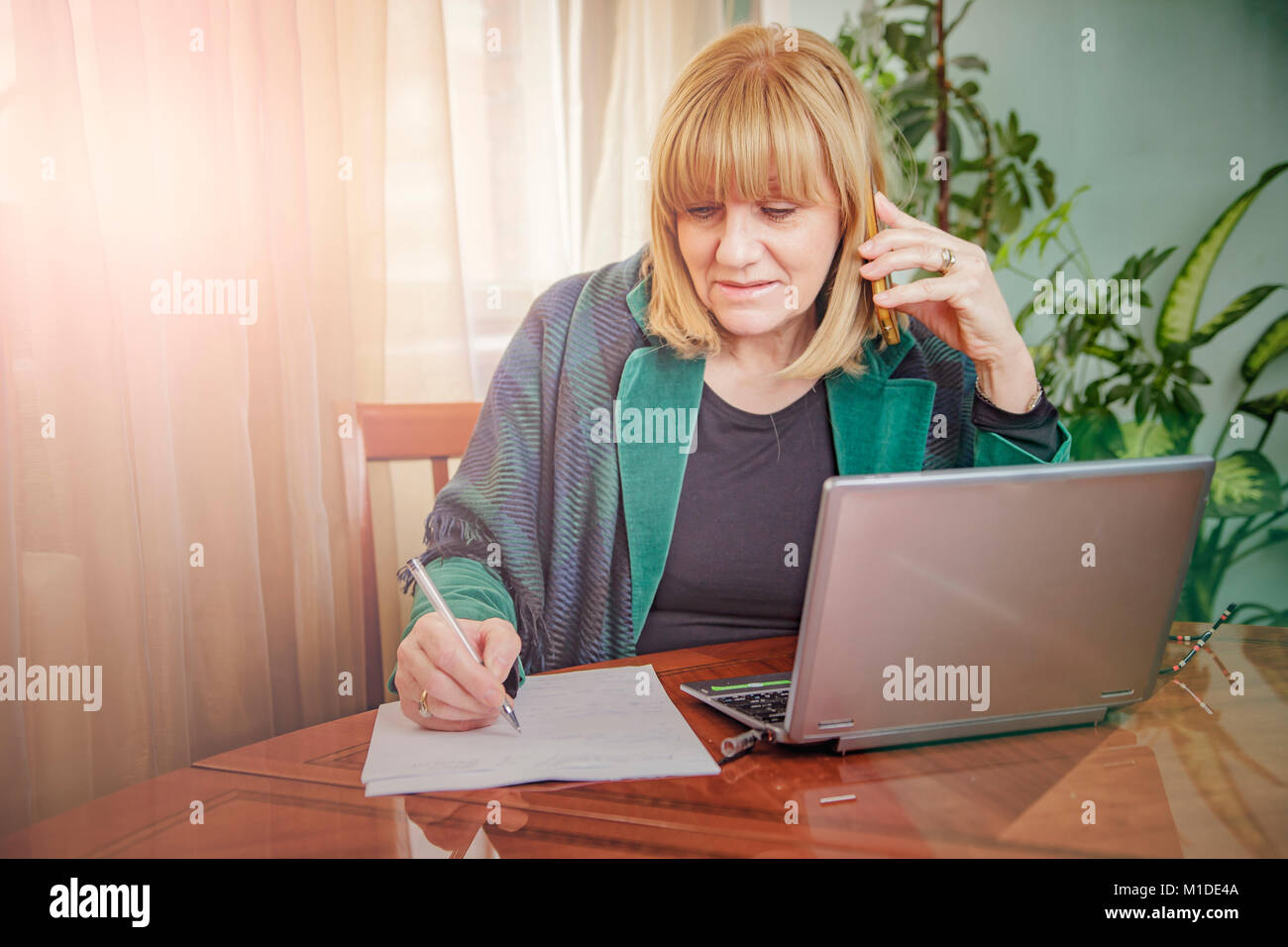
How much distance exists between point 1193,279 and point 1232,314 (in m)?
0.15

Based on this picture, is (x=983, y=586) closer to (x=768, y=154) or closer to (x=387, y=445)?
(x=768, y=154)

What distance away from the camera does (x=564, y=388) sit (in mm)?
1265

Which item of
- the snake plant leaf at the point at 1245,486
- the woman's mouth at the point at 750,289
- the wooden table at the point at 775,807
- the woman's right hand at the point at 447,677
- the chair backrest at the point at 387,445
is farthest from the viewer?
the snake plant leaf at the point at 1245,486

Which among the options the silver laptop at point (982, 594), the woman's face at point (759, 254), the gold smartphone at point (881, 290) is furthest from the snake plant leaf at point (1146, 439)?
the silver laptop at point (982, 594)

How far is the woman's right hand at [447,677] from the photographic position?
748 mm

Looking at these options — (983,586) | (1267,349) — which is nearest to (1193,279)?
(1267,349)

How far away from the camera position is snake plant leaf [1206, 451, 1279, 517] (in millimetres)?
2084

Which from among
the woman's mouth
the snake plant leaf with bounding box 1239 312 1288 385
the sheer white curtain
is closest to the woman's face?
the woman's mouth

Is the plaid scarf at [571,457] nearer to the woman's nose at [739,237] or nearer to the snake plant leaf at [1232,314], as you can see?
the woman's nose at [739,237]

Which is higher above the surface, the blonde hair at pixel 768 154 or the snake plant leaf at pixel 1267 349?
the blonde hair at pixel 768 154

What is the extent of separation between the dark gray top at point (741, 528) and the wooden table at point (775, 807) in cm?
46

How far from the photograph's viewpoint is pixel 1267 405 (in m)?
2.14
